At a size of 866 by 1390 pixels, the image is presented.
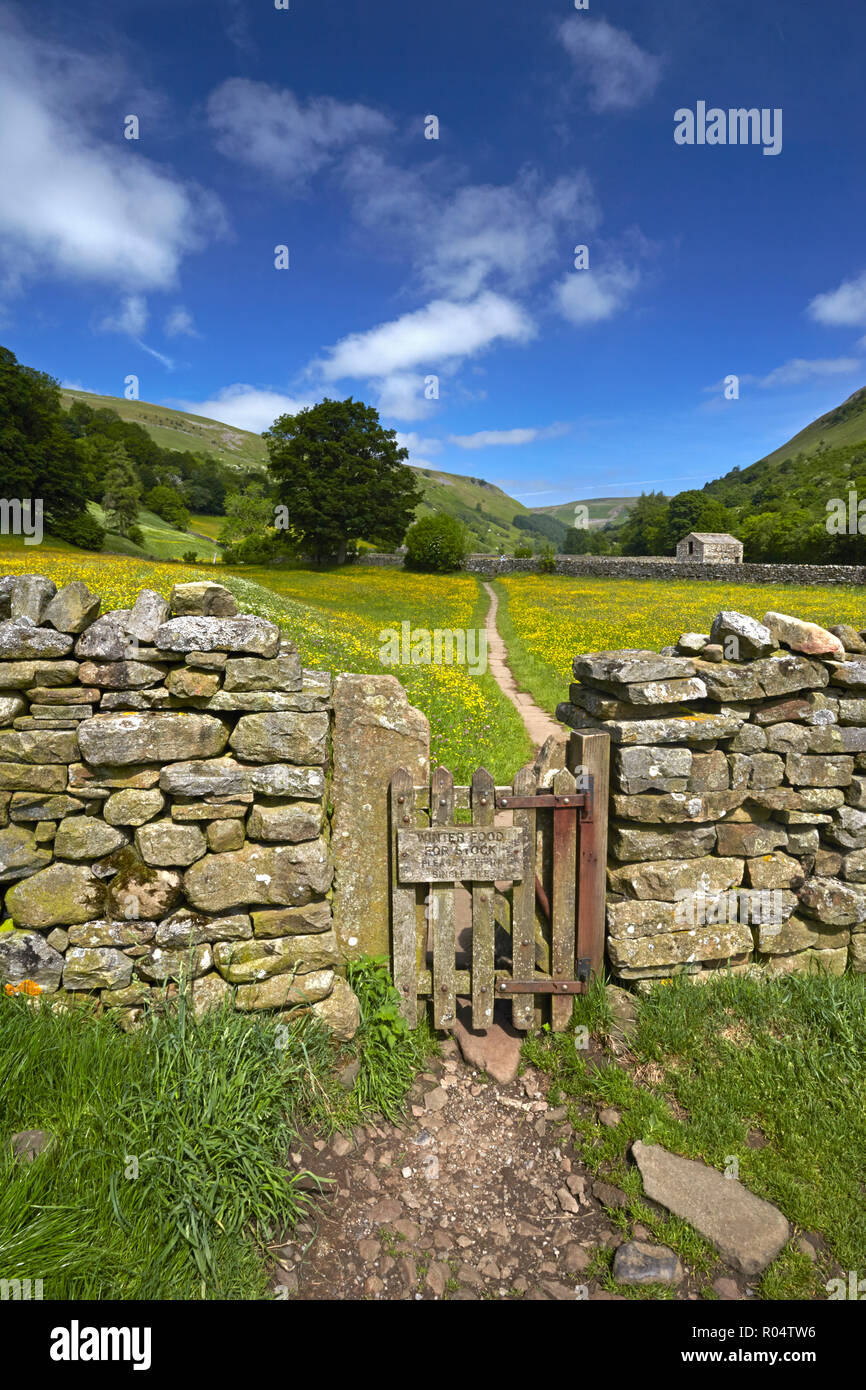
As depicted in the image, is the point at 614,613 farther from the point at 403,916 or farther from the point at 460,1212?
the point at 460,1212

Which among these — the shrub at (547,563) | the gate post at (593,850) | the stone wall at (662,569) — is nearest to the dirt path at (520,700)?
the gate post at (593,850)

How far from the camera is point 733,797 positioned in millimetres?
4789

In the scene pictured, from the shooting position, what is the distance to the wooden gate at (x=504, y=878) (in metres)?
4.43

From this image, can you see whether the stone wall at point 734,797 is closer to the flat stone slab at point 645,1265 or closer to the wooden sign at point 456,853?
the wooden sign at point 456,853

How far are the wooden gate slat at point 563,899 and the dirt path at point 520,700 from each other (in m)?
0.59

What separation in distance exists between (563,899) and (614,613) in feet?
91.8

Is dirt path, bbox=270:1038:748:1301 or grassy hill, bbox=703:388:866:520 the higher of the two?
grassy hill, bbox=703:388:866:520

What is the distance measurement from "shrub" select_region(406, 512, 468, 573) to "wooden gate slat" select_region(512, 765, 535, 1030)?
54839mm

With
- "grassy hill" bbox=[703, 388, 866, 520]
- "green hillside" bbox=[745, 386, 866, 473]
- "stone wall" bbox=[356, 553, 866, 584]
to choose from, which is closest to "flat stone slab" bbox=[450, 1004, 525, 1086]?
"stone wall" bbox=[356, 553, 866, 584]

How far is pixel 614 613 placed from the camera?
30719 mm

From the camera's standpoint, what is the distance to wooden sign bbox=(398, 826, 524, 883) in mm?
4395

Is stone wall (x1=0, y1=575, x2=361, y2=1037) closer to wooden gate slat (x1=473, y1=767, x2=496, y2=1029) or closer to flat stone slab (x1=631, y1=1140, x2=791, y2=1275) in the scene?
wooden gate slat (x1=473, y1=767, x2=496, y2=1029)

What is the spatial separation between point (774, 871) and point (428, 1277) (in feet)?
12.4

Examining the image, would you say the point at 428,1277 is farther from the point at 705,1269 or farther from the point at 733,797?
the point at 733,797
